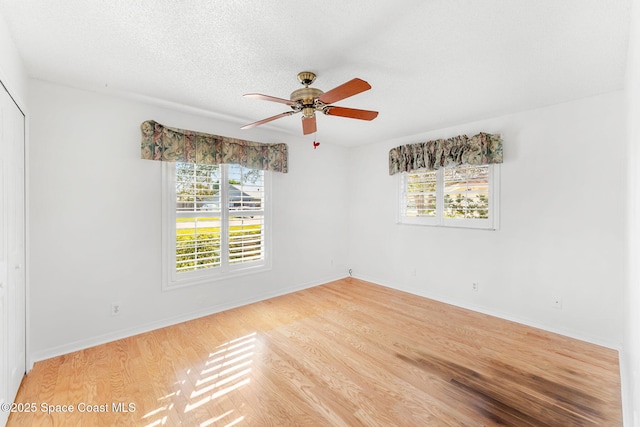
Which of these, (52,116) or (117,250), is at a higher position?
(52,116)

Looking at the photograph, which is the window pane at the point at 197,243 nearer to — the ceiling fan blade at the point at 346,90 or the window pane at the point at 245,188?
the window pane at the point at 245,188

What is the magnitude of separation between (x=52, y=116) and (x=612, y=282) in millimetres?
5659

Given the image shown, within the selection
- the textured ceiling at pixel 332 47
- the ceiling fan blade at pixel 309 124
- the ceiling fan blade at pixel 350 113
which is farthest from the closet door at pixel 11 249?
the ceiling fan blade at pixel 350 113

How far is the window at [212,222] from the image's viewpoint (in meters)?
3.27

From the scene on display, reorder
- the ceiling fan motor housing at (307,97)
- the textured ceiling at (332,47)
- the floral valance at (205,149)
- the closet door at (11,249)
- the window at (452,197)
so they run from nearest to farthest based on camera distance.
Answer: the textured ceiling at (332,47), the closet door at (11,249), the ceiling fan motor housing at (307,97), the floral valance at (205,149), the window at (452,197)

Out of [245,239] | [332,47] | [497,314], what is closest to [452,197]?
[497,314]

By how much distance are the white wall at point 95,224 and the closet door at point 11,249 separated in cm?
29

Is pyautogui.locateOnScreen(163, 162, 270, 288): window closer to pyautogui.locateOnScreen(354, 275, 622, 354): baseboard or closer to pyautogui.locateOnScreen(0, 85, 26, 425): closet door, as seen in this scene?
pyautogui.locateOnScreen(0, 85, 26, 425): closet door

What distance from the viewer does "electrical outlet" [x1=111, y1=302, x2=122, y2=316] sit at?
9.43ft

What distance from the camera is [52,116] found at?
2.57 meters

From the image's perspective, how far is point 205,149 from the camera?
3.42 metres

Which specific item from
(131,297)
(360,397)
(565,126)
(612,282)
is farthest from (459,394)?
(131,297)

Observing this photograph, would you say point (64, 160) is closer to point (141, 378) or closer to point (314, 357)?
point (141, 378)

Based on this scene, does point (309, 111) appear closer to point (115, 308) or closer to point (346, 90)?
point (346, 90)
